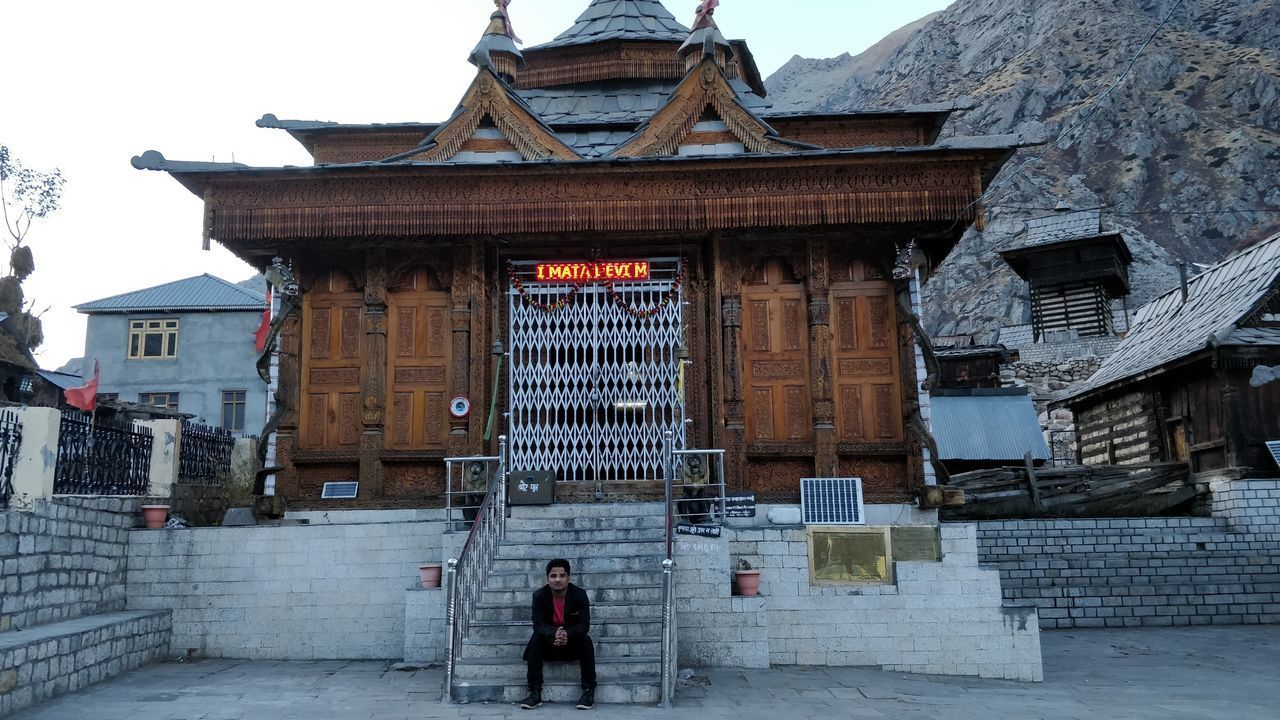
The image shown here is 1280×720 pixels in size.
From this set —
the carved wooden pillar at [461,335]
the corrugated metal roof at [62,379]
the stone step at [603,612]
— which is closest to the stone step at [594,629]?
the stone step at [603,612]

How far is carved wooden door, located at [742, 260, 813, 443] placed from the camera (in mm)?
12844

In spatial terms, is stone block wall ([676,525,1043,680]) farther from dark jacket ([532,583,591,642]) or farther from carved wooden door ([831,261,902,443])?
carved wooden door ([831,261,902,443])

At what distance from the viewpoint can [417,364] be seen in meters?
13.1

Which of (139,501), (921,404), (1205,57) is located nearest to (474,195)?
(139,501)

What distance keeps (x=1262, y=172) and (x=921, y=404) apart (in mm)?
71526

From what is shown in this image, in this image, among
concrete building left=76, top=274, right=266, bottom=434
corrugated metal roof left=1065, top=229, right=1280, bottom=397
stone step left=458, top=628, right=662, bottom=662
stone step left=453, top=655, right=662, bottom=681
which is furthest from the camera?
concrete building left=76, top=274, right=266, bottom=434

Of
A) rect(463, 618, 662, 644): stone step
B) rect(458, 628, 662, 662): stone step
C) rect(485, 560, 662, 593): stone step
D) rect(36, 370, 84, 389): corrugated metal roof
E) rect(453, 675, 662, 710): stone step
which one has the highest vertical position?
rect(36, 370, 84, 389): corrugated metal roof

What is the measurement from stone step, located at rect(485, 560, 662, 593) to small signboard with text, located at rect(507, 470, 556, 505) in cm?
139

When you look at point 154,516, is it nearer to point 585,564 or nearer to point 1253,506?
point 585,564

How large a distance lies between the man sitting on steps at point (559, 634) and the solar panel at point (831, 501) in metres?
4.69

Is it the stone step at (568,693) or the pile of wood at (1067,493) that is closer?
the stone step at (568,693)

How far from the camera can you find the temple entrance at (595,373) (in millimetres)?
12969

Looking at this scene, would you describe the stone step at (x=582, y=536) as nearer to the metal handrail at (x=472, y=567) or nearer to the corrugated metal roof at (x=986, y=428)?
the metal handrail at (x=472, y=567)

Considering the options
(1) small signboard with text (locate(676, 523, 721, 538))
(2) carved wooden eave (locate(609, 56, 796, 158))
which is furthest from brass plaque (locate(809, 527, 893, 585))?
(2) carved wooden eave (locate(609, 56, 796, 158))
